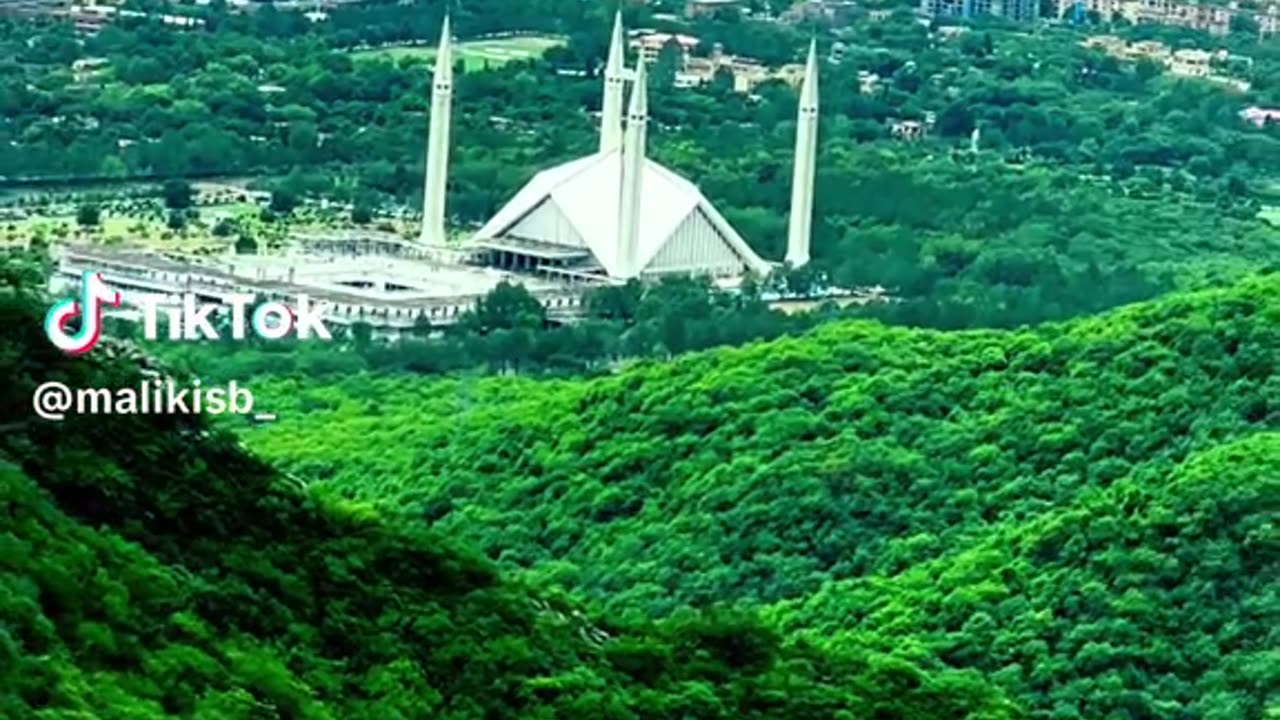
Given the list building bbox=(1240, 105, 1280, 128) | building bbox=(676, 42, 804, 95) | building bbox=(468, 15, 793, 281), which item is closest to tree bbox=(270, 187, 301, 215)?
building bbox=(468, 15, 793, 281)

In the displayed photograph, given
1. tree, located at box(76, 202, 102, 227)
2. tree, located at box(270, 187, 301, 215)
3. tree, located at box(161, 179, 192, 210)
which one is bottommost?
tree, located at box(270, 187, 301, 215)

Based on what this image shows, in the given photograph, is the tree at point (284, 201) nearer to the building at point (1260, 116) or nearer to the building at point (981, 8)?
the building at point (1260, 116)

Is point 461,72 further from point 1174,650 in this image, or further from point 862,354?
point 1174,650

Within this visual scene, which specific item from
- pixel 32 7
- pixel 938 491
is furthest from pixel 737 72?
pixel 938 491

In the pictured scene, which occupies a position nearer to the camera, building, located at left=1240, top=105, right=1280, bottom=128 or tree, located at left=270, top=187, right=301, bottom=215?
tree, located at left=270, top=187, right=301, bottom=215

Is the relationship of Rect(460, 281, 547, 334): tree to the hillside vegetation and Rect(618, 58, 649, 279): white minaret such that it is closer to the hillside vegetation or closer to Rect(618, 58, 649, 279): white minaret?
Rect(618, 58, 649, 279): white minaret

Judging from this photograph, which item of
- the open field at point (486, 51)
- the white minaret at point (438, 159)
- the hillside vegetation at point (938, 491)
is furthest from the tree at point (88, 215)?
the open field at point (486, 51)

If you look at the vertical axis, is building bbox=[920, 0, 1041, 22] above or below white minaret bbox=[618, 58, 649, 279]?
below
